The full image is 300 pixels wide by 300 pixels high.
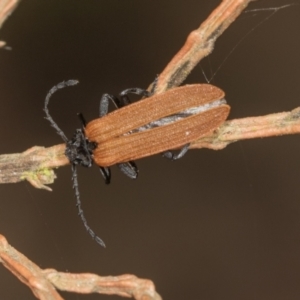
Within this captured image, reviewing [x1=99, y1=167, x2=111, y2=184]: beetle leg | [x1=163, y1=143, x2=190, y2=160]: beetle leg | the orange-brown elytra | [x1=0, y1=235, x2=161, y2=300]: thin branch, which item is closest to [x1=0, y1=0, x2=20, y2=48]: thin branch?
the orange-brown elytra

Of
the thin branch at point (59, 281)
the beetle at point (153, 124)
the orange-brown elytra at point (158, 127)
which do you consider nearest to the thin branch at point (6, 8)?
the beetle at point (153, 124)

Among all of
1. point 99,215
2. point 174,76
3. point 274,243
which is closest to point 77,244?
point 99,215

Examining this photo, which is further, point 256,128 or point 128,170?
point 128,170

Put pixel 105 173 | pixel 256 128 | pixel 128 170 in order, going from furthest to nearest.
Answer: pixel 105 173 < pixel 128 170 < pixel 256 128

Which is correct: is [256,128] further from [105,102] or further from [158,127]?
[105,102]

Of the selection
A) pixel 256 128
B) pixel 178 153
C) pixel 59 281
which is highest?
pixel 178 153

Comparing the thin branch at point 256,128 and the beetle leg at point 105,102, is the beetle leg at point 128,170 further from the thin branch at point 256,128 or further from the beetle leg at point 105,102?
the thin branch at point 256,128

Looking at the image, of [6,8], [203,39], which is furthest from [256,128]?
[6,8]
